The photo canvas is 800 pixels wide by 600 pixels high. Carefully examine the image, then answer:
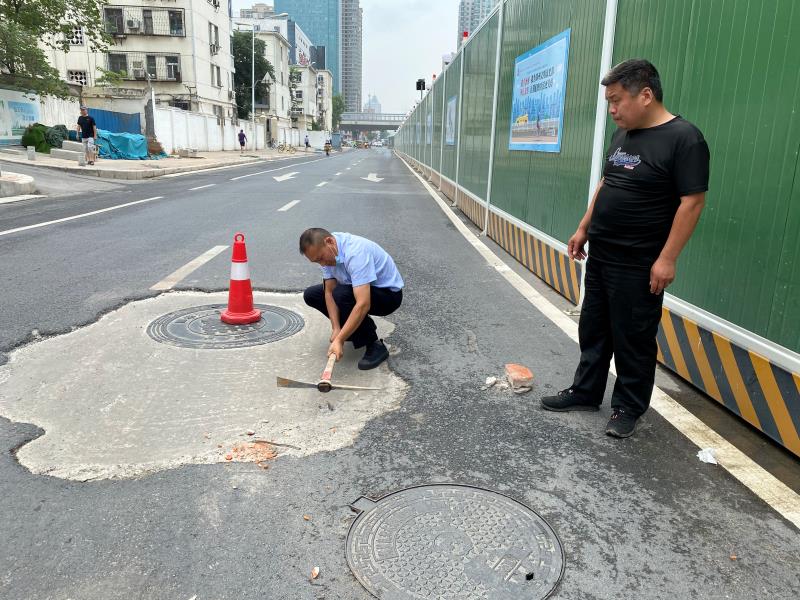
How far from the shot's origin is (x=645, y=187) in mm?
2955

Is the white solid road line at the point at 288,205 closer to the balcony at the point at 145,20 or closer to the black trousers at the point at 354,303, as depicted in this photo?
the black trousers at the point at 354,303

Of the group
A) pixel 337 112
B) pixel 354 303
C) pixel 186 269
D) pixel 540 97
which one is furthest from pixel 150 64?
pixel 337 112

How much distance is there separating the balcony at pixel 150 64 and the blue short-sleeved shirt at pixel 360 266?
158 ft

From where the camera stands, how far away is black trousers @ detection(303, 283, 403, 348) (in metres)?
4.22

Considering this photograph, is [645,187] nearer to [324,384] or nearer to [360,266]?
[360,266]

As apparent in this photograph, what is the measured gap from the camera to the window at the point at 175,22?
45375 mm

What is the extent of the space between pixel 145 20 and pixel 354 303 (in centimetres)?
4988

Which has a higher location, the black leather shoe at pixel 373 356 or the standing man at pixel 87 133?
the standing man at pixel 87 133

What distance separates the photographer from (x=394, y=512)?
2.54m

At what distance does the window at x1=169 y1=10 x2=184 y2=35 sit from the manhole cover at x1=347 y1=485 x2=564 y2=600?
5050 centimetres

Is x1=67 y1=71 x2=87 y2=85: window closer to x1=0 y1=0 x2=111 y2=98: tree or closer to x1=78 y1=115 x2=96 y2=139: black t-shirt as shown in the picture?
x1=0 y1=0 x2=111 y2=98: tree

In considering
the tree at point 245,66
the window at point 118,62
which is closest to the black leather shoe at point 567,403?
the window at point 118,62

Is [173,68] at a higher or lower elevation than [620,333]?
higher

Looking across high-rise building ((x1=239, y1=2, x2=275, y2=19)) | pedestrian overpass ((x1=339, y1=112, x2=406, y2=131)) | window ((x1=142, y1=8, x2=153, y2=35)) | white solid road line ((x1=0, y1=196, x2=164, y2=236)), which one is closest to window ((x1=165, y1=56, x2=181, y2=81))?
window ((x1=142, y1=8, x2=153, y2=35))
